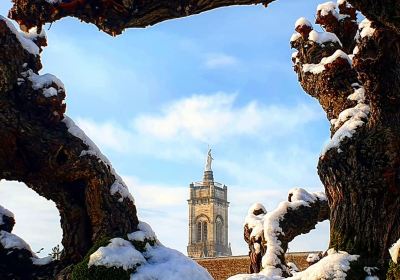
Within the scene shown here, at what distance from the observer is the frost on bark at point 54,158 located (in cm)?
716

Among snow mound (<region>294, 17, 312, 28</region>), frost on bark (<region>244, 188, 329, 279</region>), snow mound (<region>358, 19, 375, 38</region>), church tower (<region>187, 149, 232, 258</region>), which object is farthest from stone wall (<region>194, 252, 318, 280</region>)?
church tower (<region>187, 149, 232, 258</region>)

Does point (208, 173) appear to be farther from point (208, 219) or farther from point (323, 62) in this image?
point (323, 62)

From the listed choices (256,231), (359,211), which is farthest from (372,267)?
(256,231)

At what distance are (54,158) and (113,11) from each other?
2912mm

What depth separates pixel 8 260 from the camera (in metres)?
8.02

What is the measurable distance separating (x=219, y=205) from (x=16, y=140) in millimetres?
86457

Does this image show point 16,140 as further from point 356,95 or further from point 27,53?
point 356,95

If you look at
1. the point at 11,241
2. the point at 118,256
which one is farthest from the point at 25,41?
the point at 118,256

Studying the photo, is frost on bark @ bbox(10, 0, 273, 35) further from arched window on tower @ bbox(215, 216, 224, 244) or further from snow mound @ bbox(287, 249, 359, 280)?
arched window on tower @ bbox(215, 216, 224, 244)

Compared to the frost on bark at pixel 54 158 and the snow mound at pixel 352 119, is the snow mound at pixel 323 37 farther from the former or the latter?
the frost on bark at pixel 54 158

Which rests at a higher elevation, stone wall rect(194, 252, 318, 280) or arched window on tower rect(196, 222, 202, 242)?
arched window on tower rect(196, 222, 202, 242)

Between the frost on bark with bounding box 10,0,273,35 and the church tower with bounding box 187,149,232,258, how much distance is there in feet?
274

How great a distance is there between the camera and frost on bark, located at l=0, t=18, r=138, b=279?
7156 mm

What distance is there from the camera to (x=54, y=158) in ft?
23.9
